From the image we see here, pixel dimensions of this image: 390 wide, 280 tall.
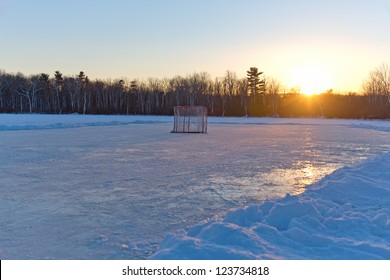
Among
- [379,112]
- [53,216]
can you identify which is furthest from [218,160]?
[379,112]

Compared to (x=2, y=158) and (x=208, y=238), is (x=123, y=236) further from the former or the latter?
(x=2, y=158)

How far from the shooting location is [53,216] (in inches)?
162

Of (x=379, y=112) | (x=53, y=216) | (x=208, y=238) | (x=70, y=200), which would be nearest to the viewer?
(x=208, y=238)

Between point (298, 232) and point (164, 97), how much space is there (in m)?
72.2

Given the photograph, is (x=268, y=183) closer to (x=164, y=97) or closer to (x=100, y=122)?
(x=100, y=122)

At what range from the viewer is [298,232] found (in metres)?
3.46

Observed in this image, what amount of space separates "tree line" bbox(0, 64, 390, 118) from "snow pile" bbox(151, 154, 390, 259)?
54.1m

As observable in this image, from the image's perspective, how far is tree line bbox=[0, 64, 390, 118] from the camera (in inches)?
2453

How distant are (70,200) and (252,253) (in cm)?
284

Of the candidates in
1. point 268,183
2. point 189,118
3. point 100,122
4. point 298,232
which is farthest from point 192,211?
point 100,122

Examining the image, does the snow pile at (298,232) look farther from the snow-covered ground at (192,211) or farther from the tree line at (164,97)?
the tree line at (164,97)

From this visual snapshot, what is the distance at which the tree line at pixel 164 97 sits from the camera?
62312 mm

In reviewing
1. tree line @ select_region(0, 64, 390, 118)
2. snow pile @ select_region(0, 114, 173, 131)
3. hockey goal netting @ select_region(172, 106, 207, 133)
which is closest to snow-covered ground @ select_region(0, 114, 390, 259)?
hockey goal netting @ select_region(172, 106, 207, 133)

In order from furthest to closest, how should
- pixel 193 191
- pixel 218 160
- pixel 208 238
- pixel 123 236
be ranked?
1. pixel 218 160
2. pixel 193 191
3. pixel 123 236
4. pixel 208 238
